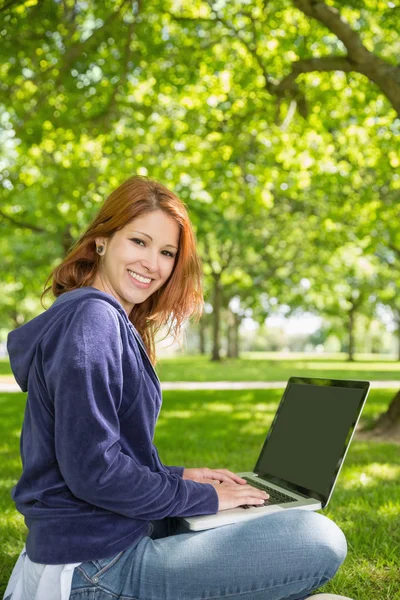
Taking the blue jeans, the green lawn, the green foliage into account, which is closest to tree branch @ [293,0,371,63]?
the green foliage

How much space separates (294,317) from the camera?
41469 millimetres

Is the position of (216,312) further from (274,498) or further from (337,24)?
(274,498)

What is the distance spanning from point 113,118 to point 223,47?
2425 millimetres

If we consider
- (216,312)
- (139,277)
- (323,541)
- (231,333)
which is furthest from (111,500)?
(231,333)

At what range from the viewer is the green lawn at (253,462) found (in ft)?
12.1

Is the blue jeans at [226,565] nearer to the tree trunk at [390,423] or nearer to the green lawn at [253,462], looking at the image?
the green lawn at [253,462]

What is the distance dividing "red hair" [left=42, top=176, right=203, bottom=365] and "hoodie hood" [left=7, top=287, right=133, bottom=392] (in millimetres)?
382

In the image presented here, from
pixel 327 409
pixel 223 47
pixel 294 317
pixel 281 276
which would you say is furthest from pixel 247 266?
pixel 327 409

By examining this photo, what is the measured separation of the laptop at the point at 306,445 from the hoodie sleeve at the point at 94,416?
0.39m

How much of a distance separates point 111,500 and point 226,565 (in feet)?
1.49

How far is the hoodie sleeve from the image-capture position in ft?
6.60

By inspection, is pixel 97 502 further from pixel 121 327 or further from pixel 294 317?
pixel 294 317

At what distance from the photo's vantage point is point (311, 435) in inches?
120

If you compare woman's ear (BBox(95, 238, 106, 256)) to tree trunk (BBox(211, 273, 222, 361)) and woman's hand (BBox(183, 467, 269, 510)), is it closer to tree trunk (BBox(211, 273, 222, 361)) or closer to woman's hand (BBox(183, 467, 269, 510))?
woman's hand (BBox(183, 467, 269, 510))
